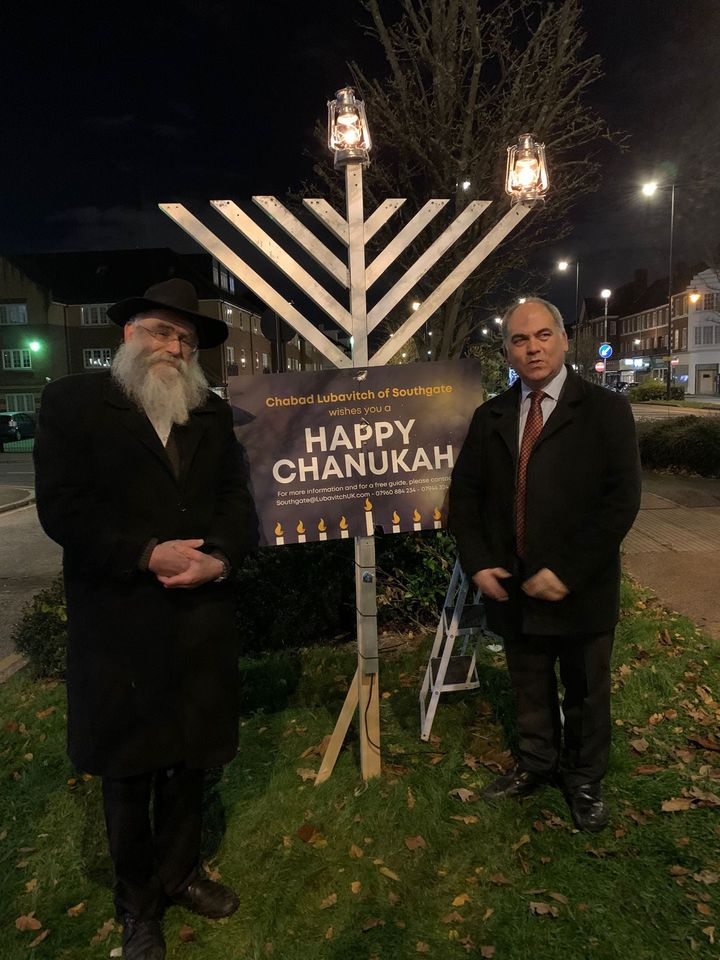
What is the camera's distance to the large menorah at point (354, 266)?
10.3 feet

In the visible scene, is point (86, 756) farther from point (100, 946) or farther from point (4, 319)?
point (4, 319)

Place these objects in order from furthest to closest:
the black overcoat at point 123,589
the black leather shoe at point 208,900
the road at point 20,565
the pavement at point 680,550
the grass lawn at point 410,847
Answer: the road at point 20,565 < the pavement at point 680,550 < the black leather shoe at point 208,900 < the grass lawn at point 410,847 < the black overcoat at point 123,589

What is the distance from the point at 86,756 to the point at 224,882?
3.19ft

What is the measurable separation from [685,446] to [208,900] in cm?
1164

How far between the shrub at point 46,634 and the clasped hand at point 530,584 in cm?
314

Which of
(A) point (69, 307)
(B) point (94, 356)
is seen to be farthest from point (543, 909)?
(A) point (69, 307)

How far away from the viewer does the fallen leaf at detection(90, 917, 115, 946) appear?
8.46 feet

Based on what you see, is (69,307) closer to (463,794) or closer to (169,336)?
(169,336)

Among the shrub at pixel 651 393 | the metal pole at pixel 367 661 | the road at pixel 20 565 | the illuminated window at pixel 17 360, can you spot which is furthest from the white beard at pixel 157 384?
the illuminated window at pixel 17 360

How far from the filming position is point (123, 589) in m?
2.34

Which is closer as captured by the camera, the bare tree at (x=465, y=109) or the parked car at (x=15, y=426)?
the bare tree at (x=465, y=109)

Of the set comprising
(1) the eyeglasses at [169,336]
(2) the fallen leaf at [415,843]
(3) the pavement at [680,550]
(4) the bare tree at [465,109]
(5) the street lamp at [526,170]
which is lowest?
(2) the fallen leaf at [415,843]

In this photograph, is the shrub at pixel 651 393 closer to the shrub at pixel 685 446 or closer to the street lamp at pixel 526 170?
the shrub at pixel 685 446

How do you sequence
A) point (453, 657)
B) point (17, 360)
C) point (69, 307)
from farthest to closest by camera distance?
point (17, 360)
point (69, 307)
point (453, 657)
